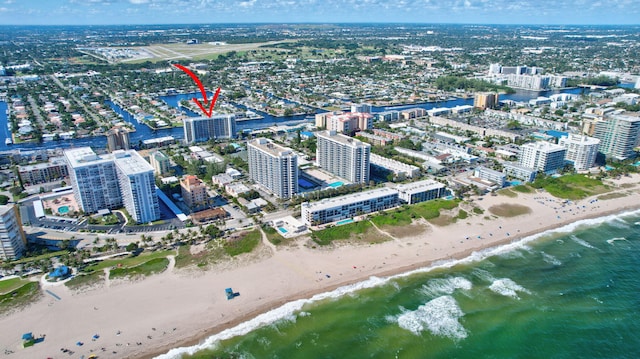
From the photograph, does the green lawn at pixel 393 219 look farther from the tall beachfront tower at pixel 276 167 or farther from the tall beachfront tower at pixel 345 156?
the tall beachfront tower at pixel 276 167

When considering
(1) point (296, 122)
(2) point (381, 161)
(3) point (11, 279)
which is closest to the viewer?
(3) point (11, 279)

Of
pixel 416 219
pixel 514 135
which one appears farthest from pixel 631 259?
pixel 514 135

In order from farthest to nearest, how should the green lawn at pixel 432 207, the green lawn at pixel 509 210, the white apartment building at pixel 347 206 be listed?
1. the green lawn at pixel 509 210
2. the green lawn at pixel 432 207
3. the white apartment building at pixel 347 206

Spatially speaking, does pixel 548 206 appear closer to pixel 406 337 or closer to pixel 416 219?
pixel 416 219

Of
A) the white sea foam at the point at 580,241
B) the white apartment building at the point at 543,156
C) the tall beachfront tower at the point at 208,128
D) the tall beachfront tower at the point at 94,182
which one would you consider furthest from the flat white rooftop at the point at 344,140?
the tall beachfront tower at the point at 94,182

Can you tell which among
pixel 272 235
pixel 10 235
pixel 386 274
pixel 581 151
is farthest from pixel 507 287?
pixel 10 235

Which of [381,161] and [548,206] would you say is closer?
[548,206]

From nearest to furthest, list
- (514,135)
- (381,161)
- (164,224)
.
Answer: (164,224) → (381,161) → (514,135)
